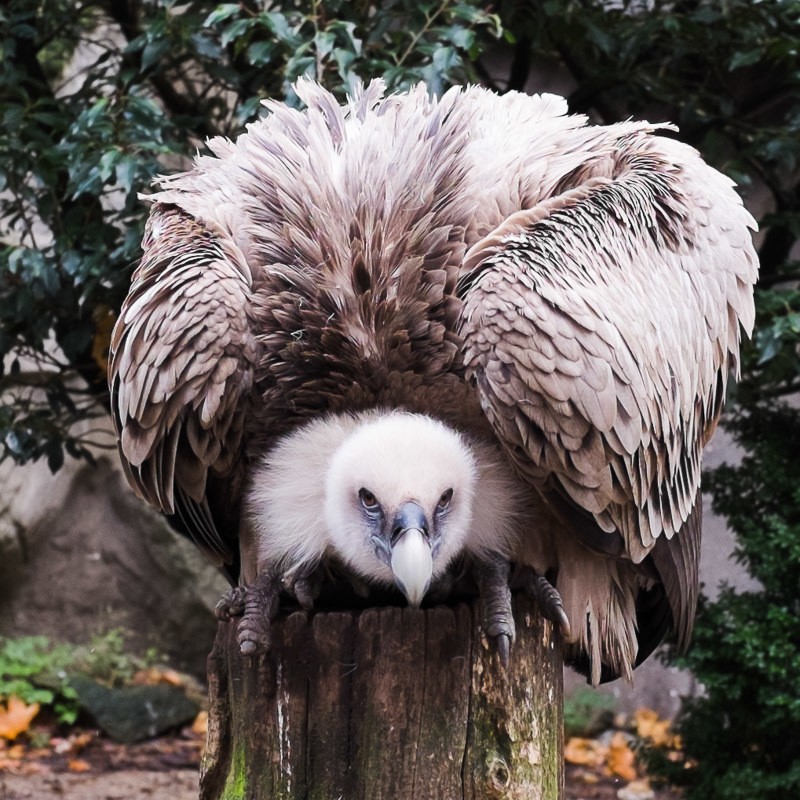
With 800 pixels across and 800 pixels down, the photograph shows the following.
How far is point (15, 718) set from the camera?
22.8 feet

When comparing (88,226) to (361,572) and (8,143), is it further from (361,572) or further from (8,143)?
(361,572)

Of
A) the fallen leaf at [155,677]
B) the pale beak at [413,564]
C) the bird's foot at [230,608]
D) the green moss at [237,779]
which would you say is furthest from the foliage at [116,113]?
the fallen leaf at [155,677]

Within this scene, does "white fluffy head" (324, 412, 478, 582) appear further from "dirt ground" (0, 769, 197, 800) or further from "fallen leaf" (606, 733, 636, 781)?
"fallen leaf" (606, 733, 636, 781)

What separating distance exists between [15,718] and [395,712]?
4.91 meters

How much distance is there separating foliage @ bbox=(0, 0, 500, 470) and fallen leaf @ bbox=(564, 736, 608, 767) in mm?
3465

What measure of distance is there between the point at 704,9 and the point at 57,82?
4.54m

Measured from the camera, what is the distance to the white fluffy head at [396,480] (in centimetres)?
273

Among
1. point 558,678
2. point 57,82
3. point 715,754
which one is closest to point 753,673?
point 715,754

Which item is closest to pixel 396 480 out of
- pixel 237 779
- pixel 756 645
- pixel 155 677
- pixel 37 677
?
pixel 237 779

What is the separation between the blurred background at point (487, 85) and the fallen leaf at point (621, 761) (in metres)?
1.10

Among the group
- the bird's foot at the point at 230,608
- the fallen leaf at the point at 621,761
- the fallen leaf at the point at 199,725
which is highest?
the bird's foot at the point at 230,608

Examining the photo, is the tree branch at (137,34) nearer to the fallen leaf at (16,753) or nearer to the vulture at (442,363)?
the vulture at (442,363)

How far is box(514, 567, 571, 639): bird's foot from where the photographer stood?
287cm

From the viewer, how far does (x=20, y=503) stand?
26.7 feet
